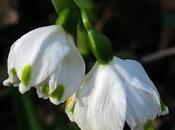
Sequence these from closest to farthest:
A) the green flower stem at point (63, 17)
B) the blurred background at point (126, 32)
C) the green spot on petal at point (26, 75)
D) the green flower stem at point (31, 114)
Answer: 1. the green spot on petal at point (26, 75)
2. the green flower stem at point (63, 17)
3. the green flower stem at point (31, 114)
4. the blurred background at point (126, 32)

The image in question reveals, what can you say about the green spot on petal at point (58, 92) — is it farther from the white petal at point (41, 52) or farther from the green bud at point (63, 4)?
→ the green bud at point (63, 4)

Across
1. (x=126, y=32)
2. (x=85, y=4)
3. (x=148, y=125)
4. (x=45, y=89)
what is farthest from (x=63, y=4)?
(x=126, y=32)

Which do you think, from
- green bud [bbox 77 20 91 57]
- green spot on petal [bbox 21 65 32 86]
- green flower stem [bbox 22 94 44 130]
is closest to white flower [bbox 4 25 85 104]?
green spot on petal [bbox 21 65 32 86]

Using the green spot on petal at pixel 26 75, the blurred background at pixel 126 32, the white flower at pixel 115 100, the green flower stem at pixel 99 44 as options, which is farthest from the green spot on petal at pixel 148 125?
the blurred background at pixel 126 32

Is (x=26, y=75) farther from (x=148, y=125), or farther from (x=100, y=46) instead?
(x=148, y=125)

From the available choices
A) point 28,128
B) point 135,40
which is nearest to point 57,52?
point 28,128

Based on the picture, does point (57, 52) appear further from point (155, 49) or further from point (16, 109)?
point (155, 49)

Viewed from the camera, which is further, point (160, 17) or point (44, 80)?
point (160, 17)
